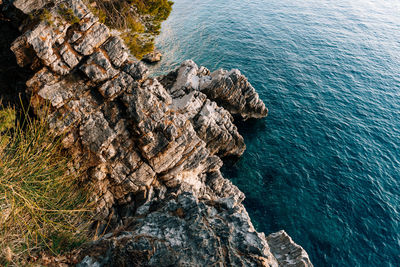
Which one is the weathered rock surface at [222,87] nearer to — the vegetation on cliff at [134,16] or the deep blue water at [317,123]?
the deep blue water at [317,123]

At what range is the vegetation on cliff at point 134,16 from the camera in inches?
966

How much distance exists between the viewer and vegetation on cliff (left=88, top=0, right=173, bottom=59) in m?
24.5

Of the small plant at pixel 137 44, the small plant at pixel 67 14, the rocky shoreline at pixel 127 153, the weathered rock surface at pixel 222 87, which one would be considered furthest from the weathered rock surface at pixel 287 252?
the small plant at pixel 137 44

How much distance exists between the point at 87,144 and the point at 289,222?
25.9 m

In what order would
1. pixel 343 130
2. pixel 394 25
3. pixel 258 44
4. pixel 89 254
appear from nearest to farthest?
pixel 89 254 < pixel 343 130 < pixel 258 44 < pixel 394 25

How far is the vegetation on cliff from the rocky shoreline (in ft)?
21.1

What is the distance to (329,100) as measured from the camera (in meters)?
45.3

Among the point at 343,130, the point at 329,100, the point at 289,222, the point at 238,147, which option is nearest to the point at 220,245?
the point at 289,222

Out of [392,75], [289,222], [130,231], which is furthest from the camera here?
[392,75]

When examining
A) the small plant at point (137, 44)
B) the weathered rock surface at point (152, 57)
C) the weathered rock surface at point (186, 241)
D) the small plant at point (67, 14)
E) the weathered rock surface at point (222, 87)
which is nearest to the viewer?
the weathered rock surface at point (186, 241)

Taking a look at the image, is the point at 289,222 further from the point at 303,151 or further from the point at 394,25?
the point at 394,25

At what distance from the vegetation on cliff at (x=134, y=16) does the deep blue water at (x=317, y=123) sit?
2102 centimetres

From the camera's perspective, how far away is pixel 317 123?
4016 cm

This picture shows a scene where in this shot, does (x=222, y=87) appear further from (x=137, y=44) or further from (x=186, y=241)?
(x=186, y=241)
